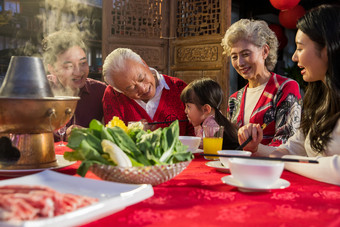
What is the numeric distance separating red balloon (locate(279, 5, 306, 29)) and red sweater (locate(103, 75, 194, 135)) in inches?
143

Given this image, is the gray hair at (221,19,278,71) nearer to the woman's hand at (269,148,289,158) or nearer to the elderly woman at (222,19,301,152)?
the elderly woman at (222,19,301,152)

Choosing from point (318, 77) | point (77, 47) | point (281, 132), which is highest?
point (77, 47)

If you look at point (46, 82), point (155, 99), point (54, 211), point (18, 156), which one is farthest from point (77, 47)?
point (54, 211)

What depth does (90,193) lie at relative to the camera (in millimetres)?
858

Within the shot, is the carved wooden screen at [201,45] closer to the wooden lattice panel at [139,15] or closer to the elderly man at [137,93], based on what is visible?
the wooden lattice panel at [139,15]

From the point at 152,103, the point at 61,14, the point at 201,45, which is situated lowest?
the point at 152,103

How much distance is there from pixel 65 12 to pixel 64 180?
4.52 m

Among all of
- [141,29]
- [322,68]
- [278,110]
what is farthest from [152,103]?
[141,29]

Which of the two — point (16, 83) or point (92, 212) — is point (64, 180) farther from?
point (16, 83)

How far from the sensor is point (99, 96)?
2980 millimetres

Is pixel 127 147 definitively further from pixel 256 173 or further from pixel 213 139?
pixel 213 139

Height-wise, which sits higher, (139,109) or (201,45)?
(201,45)

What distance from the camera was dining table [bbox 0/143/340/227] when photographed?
2.44ft

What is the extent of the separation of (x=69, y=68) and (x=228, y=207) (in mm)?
2233
